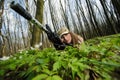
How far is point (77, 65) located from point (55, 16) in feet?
26.5

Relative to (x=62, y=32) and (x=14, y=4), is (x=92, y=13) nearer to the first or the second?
(x=62, y=32)

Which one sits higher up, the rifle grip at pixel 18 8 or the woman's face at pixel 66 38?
the rifle grip at pixel 18 8

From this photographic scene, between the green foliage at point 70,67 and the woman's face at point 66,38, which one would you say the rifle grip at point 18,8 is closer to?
the green foliage at point 70,67

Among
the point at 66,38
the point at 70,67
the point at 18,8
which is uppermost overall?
the point at 18,8

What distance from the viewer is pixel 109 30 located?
609cm

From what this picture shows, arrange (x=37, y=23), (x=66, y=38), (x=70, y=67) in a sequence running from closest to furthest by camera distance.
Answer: (x=70, y=67) < (x=37, y=23) < (x=66, y=38)

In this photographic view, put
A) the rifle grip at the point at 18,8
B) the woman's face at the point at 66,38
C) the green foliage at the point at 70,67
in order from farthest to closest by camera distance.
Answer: the woman's face at the point at 66,38
the rifle grip at the point at 18,8
the green foliage at the point at 70,67

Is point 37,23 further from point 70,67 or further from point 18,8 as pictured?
point 70,67

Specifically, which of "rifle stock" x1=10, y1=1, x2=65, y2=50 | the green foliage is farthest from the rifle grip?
the green foliage

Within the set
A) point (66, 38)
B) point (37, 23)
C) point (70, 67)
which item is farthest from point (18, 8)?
point (66, 38)

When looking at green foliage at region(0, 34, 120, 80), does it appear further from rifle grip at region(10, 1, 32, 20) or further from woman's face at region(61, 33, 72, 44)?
woman's face at region(61, 33, 72, 44)

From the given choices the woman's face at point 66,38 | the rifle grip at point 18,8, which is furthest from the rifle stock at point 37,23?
the woman's face at point 66,38

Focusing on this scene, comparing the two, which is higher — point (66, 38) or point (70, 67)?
point (66, 38)

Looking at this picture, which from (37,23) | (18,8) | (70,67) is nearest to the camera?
(70,67)
